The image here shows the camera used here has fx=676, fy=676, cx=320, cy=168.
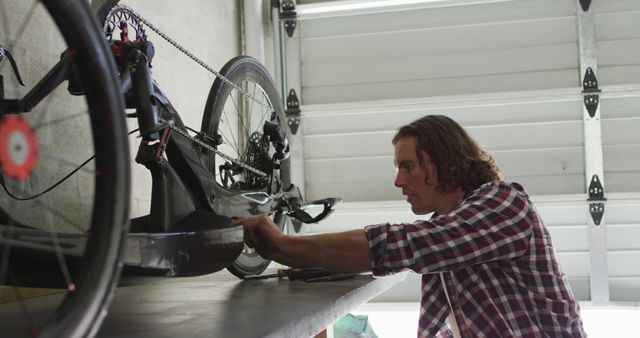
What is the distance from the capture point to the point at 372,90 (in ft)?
11.5

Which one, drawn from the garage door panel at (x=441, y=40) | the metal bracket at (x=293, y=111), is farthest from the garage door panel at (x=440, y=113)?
the garage door panel at (x=441, y=40)

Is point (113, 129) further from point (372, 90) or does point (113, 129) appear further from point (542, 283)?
point (372, 90)

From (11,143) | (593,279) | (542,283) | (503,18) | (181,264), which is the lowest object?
(593,279)

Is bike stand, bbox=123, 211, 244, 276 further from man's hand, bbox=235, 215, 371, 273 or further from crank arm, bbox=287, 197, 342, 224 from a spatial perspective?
crank arm, bbox=287, 197, 342, 224

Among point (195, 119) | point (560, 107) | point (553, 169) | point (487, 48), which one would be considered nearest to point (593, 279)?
point (553, 169)

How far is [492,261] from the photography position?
148 centimetres

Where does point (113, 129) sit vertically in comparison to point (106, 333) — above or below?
above

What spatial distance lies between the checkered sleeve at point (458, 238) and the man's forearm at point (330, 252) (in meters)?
0.02

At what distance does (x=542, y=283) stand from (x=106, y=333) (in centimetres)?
93

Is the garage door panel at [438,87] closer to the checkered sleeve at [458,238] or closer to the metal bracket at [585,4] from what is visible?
the metal bracket at [585,4]

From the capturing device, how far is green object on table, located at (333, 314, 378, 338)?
320 centimetres

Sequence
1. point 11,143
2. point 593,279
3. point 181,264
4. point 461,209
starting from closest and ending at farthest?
point 11,143 → point 181,264 → point 461,209 → point 593,279

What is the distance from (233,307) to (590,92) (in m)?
2.63

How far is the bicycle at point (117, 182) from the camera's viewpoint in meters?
0.79
